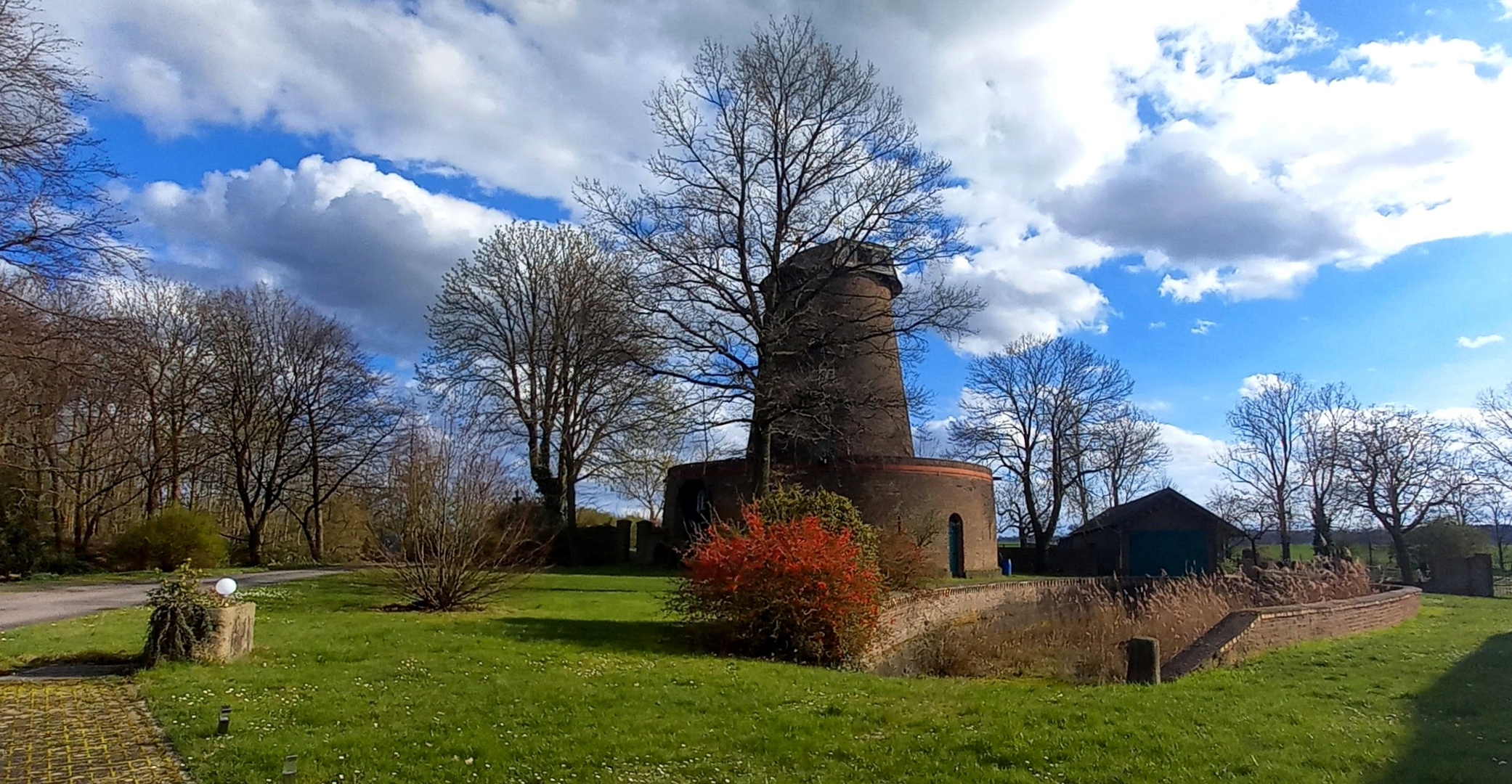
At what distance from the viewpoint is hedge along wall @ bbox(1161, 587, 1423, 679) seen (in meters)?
10.8

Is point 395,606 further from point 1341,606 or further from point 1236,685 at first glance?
point 1341,606

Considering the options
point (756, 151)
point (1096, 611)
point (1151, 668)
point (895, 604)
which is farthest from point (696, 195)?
point (1151, 668)

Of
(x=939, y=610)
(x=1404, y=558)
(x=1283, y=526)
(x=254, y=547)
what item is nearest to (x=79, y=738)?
(x=939, y=610)

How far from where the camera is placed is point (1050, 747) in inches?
251

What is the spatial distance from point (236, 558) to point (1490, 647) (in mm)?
35710

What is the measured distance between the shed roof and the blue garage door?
2.18 feet

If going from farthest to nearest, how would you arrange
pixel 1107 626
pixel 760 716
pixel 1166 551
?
1. pixel 1166 551
2. pixel 1107 626
3. pixel 760 716

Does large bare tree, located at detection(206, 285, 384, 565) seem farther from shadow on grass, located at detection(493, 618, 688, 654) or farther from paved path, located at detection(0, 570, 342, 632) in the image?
shadow on grass, located at detection(493, 618, 688, 654)

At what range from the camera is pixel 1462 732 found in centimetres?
692

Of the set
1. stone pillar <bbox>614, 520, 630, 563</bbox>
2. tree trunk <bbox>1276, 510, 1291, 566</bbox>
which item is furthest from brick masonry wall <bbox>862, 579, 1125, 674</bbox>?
tree trunk <bbox>1276, 510, 1291, 566</bbox>

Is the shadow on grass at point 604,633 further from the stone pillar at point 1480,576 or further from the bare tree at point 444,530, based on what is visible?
the stone pillar at point 1480,576

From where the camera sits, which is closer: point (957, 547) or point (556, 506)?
point (957, 547)

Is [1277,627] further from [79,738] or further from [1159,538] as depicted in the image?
[1159,538]

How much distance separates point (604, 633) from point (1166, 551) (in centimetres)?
3042
